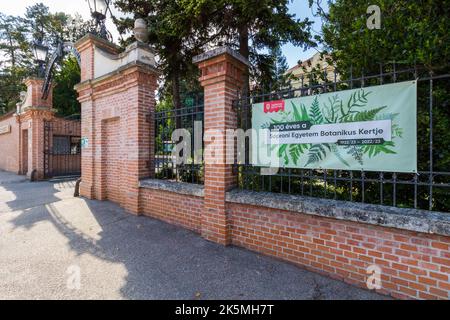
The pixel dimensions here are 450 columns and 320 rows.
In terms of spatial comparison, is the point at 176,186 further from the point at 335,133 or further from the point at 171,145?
the point at 335,133

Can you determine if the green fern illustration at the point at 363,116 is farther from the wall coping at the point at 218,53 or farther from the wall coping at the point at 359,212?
the wall coping at the point at 218,53

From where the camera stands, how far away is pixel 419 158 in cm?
285

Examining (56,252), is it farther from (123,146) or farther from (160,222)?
(123,146)

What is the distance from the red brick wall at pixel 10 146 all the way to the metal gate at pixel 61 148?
2813 millimetres

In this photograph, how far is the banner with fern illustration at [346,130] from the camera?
2.59 metres

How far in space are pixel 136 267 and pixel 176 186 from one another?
1.68 metres

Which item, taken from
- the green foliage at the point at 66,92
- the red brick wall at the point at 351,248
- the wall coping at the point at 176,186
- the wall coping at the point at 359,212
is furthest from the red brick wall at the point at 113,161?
the green foliage at the point at 66,92

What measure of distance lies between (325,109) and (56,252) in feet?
14.9

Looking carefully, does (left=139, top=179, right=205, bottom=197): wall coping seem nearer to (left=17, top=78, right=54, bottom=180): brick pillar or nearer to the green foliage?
(left=17, top=78, right=54, bottom=180): brick pillar

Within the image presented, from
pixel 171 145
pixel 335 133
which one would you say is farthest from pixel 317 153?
pixel 171 145

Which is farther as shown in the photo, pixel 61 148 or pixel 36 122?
pixel 61 148

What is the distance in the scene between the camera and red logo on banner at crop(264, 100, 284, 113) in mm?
3461

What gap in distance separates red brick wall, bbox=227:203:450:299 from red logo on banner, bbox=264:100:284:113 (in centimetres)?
148

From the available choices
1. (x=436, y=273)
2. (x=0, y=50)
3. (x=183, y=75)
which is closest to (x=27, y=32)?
(x=0, y=50)
